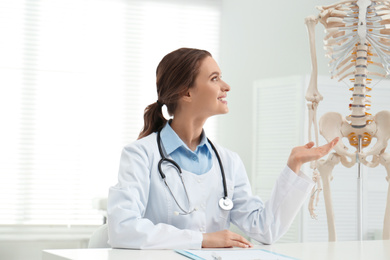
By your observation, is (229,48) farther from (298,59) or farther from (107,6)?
(107,6)

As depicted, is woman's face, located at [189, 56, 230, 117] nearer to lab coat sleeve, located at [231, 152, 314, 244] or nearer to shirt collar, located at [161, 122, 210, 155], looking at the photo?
shirt collar, located at [161, 122, 210, 155]

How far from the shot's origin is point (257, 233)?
1.75 meters

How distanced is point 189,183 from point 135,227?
286 mm

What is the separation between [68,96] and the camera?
4.92m

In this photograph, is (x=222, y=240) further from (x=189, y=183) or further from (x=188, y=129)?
(x=188, y=129)

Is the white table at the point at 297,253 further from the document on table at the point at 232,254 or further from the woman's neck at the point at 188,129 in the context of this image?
the woman's neck at the point at 188,129

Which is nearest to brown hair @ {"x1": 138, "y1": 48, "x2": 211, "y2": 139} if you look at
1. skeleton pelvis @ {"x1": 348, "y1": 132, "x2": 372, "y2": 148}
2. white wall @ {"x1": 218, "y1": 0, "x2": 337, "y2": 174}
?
skeleton pelvis @ {"x1": 348, "y1": 132, "x2": 372, "y2": 148}

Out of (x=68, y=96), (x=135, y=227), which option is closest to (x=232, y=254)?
(x=135, y=227)

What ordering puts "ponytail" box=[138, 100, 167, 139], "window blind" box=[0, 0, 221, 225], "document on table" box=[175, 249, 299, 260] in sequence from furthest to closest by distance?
"window blind" box=[0, 0, 221, 225], "ponytail" box=[138, 100, 167, 139], "document on table" box=[175, 249, 299, 260]

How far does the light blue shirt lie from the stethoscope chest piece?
0.36 ft

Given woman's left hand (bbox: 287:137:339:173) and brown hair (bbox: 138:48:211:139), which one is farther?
brown hair (bbox: 138:48:211:139)

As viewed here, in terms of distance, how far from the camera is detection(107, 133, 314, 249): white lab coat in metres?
1.51

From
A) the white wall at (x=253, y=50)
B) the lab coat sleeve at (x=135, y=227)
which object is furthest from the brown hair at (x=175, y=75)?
the white wall at (x=253, y=50)

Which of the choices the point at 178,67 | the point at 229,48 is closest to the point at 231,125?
the point at 229,48
